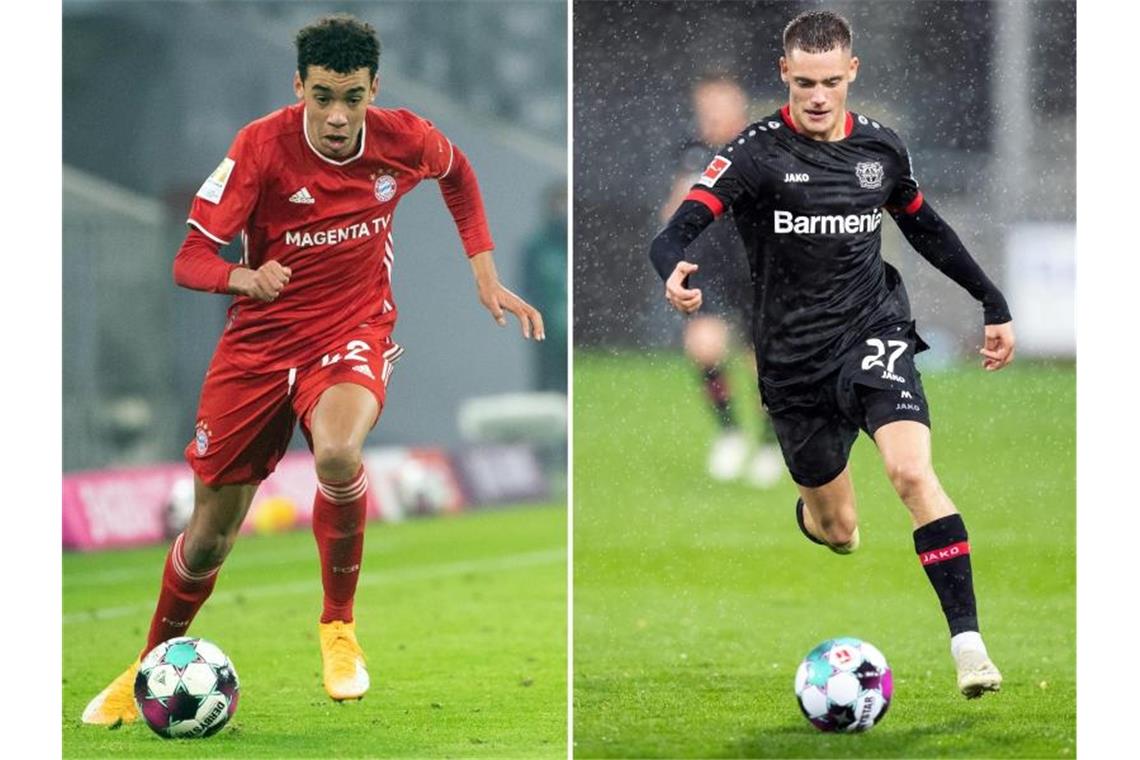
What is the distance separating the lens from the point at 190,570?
5.58 metres

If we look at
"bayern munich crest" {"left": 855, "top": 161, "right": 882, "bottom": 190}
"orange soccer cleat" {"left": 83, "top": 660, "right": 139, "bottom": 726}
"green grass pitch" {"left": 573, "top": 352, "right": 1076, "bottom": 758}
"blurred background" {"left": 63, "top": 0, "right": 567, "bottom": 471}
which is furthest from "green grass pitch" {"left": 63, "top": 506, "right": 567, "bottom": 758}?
"bayern munich crest" {"left": 855, "top": 161, "right": 882, "bottom": 190}

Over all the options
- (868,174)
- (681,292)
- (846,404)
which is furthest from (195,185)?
(681,292)

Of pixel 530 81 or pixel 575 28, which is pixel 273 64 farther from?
pixel 575 28

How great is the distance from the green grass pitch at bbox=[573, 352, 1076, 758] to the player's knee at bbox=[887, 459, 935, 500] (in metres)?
0.77

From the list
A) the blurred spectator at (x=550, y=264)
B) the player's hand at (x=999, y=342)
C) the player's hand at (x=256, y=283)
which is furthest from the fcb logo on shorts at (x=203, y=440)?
the blurred spectator at (x=550, y=264)

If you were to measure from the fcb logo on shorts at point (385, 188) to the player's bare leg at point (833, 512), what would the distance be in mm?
1615

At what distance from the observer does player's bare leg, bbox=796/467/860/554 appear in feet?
18.5

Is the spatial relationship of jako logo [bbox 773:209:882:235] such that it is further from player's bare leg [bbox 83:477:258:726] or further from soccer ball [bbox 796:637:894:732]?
player's bare leg [bbox 83:477:258:726]

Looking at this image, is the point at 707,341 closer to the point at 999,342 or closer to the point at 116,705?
the point at 999,342

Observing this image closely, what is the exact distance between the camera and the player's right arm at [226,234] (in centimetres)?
527

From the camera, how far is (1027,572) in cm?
728
